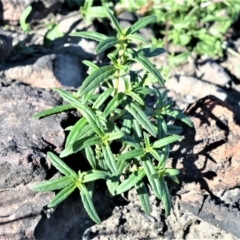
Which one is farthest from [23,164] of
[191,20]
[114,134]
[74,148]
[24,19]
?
[191,20]

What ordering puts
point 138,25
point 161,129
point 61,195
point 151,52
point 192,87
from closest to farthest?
point 61,195, point 138,25, point 151,52, point 161,129, point 192,87

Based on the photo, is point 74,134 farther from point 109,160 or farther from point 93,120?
point 109,160

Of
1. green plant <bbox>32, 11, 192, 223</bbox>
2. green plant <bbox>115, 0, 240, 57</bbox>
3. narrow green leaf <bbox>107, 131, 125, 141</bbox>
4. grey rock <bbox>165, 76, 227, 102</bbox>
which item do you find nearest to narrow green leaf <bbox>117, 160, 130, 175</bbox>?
green plant <bbox>32, 11, 192, 223</bbox>

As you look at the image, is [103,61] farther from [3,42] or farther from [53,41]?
[3,42]

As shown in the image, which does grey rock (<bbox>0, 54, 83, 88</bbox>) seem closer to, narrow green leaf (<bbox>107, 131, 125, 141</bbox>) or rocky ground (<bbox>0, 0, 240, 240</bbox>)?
rocky ground (<bbox>0, 0, 240, 240</bbox>)

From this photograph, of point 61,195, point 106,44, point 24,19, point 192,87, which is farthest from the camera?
point 192,87

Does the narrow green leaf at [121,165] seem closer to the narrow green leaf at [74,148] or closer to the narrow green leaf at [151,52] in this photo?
the narrow green leaf at [74,148]

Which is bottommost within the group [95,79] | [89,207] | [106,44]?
[89,207]
